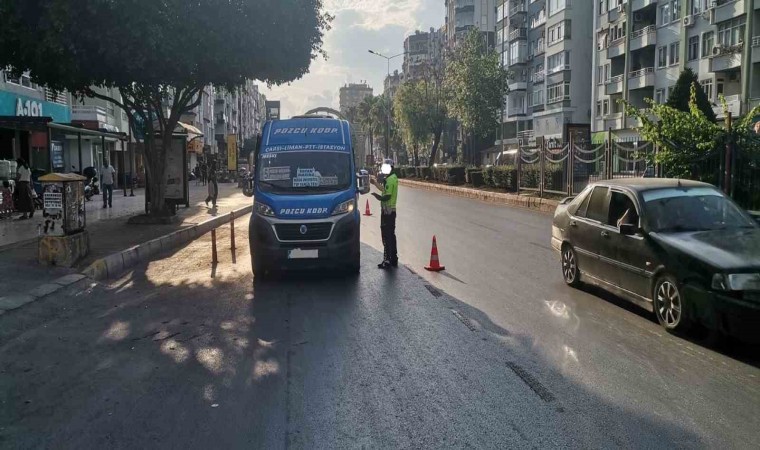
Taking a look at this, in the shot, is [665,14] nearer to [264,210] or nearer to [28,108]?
[28,108]

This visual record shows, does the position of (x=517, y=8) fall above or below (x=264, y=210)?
above

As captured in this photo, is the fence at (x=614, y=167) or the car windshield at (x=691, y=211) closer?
the car windshield at (x=691, y=211)

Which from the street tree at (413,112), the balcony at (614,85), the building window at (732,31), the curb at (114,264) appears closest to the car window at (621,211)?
the curb at (114,264)

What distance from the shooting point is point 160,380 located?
226 inches

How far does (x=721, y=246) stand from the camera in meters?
6.82

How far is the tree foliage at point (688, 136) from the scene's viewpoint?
16.1 m

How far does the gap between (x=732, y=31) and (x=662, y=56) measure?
8022 millimetres

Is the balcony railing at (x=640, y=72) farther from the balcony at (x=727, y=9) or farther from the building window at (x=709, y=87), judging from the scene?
the balcony at (x=727, y=9)

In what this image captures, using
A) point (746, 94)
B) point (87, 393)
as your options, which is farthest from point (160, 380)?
point (746, 94)

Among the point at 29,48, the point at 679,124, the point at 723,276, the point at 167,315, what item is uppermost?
the point at 29,48

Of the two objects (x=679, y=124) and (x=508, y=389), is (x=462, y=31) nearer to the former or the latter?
(x=679, y=124)

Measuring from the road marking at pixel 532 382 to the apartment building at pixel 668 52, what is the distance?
3630 cm

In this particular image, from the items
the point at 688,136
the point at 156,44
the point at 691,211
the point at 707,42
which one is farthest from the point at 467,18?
the point at 691,211

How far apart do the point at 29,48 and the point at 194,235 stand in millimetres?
5945
